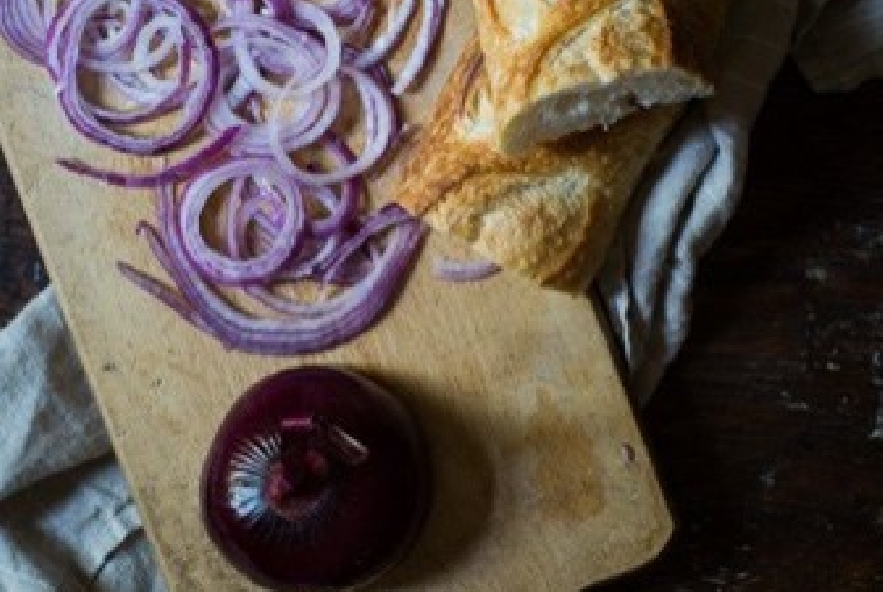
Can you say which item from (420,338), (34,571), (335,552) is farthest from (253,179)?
(34,571)

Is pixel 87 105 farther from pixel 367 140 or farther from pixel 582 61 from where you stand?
pixel 582 61

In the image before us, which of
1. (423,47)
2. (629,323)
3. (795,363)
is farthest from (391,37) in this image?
(795,363)

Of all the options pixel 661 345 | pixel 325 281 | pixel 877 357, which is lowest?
pixel 877 357

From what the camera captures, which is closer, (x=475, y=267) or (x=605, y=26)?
(x=605, y=26)

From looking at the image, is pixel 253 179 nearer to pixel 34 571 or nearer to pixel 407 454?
pixel 407 454

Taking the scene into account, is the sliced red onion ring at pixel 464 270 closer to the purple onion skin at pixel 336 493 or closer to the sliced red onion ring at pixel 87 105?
the purple onion skin at pixel 336 493
